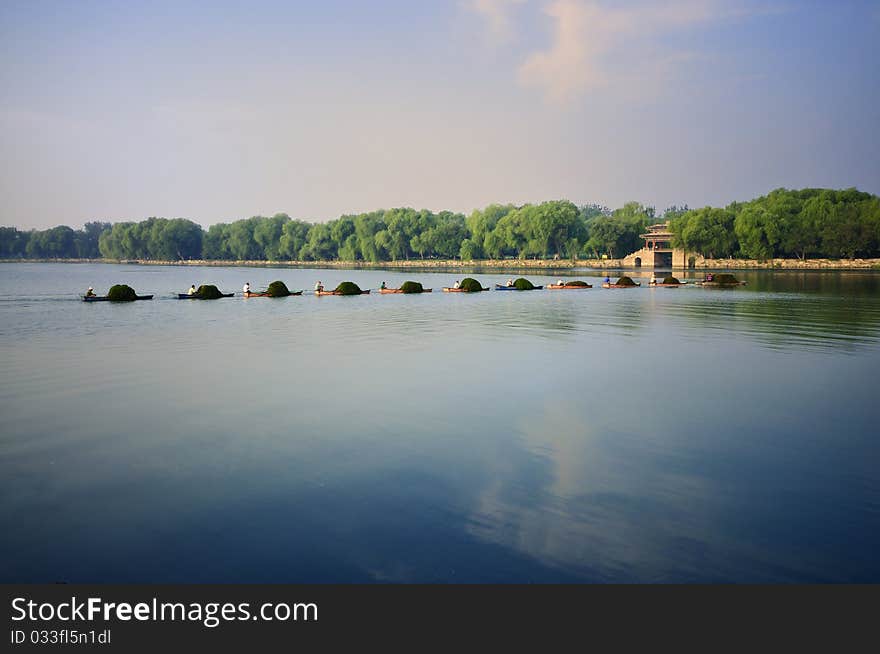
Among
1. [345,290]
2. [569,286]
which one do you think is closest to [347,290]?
[345,290]

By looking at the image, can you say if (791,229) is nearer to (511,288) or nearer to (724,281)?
(724,281)

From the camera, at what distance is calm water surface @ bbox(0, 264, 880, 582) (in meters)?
7.67

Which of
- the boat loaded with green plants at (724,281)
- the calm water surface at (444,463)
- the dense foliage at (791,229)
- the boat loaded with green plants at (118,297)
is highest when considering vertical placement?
the dense foliage at (791,229)

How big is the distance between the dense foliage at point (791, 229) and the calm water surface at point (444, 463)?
100 meters

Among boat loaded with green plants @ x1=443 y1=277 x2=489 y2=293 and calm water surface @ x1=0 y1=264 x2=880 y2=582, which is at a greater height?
boat loaded with green plants @ x1=443 y1=277 x2=489 y2=293

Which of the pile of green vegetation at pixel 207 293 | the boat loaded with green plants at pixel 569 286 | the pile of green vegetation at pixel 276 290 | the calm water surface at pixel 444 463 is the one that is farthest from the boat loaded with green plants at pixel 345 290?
the calm water surface at pixel 444 463

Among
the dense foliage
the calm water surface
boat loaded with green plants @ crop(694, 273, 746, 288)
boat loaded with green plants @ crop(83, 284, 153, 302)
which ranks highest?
the dense foliage

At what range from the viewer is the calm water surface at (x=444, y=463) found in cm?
767

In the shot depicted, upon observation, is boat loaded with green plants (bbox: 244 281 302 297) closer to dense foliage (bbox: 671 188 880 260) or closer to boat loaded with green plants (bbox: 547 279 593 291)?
boat loaded with green plants (bbox: 547 279 593 291)

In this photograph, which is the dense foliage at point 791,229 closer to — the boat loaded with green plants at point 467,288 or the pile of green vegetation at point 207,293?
the boat loaded with green plants at point 467,288

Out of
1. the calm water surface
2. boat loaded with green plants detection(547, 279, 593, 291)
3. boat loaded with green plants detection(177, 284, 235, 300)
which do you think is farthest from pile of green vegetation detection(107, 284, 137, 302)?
boat loaded with green plants detection(547, 279, 593, 291)

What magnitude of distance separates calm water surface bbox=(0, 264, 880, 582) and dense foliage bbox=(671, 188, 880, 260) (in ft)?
329

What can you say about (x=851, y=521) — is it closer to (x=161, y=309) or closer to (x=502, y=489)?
(x=502, y=489)

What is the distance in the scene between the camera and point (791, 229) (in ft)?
393
